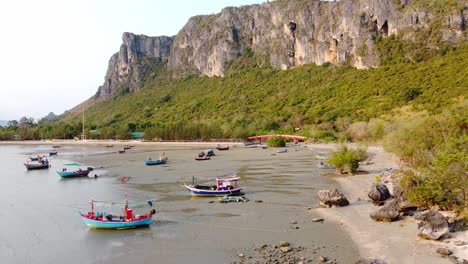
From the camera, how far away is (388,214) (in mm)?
27516

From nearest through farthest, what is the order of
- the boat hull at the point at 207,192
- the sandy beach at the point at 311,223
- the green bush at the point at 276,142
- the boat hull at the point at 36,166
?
the sandy beach at the point at 311,223, the boat hull at the point at 207,192, the boat hull at the point at 36,166, the green bush at the point at 276,142

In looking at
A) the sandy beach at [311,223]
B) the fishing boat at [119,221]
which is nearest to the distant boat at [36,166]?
the sandy beach at [311,223]

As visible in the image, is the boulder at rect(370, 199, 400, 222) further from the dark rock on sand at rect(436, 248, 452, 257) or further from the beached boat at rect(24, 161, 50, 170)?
the beached boat at rect(24, 161, 50, 170)

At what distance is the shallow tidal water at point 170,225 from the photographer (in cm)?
2481

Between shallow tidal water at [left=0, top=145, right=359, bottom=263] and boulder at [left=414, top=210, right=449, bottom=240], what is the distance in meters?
3.77

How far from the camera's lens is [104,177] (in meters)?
61.3

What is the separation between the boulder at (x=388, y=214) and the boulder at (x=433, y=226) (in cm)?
359

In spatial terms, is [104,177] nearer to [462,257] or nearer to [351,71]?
[462,257]

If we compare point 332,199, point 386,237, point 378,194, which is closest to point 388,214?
point 386,237

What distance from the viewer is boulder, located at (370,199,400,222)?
89.7 ft

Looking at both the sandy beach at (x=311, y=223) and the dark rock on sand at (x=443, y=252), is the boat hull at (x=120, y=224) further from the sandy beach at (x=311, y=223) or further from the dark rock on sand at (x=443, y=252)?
the dark rock on sand at (x=443, y=252)

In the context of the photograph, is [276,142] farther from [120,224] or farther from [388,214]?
[388,214]

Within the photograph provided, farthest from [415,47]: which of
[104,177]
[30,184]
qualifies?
[30,184]

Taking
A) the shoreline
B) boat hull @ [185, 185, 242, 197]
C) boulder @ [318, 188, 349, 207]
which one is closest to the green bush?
boat hull @ [185, 185, 242, 197]
